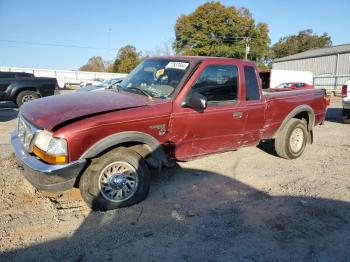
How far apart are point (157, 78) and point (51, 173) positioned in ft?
7.08

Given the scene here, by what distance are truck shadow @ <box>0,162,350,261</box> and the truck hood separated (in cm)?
124

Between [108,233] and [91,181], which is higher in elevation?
[91,181]

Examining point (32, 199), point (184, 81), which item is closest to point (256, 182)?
point (184, 81)

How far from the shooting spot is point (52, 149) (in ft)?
12.5

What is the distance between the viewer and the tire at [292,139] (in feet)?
21.7

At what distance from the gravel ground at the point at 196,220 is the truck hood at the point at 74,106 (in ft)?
3.76

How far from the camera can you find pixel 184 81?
16.0 feet

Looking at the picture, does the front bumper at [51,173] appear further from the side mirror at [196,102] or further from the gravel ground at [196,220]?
the side mirror at [196,102]

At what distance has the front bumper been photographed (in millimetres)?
3768

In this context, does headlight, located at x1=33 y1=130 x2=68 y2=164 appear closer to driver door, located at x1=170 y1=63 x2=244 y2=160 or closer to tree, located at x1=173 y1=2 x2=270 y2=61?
driver door, located at x1=170 y1=63 x2=244 y2=160

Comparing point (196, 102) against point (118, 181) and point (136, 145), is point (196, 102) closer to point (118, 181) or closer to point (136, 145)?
point (136, 145)

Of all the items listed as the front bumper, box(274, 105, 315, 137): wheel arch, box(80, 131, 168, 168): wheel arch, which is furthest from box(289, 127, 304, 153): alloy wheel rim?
the front bumper

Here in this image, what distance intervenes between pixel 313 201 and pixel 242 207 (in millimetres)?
1071

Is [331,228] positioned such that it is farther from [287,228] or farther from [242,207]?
[242,207]
